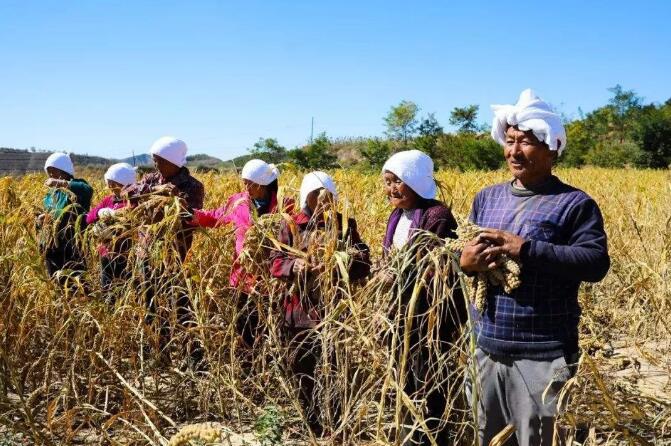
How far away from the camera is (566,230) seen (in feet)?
5.01

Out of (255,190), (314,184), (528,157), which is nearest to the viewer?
(528,157)

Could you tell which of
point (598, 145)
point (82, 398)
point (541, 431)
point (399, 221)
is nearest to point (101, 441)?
point (82, 398)

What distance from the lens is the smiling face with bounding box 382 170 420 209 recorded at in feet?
6.94

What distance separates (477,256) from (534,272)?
161 millimetres

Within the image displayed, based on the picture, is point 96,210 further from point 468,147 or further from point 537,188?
point 468,147

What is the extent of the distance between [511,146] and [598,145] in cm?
3542

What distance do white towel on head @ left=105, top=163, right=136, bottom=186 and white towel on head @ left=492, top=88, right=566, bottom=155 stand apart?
10.5ft

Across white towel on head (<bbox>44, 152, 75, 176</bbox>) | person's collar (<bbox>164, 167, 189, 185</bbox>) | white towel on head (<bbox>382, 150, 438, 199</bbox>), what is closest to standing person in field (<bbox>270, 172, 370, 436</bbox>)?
white towel on head (<bbox>382, 150, 438, 199</bbox>)

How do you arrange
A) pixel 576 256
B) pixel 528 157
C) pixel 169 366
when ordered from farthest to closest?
1. pixel 169 366
2. pixel 528 157
3. pixel 576 256

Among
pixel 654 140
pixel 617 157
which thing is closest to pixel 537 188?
pixel 617 157

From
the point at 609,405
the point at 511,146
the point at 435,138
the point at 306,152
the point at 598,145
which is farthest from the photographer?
the point at 598,145

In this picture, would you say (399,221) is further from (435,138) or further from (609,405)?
(435,138)

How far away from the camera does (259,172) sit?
2861mm

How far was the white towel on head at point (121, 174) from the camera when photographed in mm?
4113
